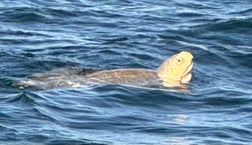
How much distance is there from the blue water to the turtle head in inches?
9.0

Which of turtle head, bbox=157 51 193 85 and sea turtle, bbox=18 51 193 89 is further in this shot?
turtle head, bbox=157 51 193 85

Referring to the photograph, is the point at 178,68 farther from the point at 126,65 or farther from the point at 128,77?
the point at 126,65

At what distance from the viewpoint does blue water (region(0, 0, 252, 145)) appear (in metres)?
12.6

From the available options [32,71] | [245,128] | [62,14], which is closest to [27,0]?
[62,14]

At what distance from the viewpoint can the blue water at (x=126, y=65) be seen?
12.6 m

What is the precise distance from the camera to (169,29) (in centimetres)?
2119

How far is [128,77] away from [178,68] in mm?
1148

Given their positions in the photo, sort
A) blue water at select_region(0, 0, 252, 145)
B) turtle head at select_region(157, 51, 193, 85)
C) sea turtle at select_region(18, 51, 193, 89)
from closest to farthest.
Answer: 1. blue water at select_region(0, 0, 252, 145)
2. sea turtle at select_region(18, 51, 193, 89)
3. turtle head at select_region(157, 51, 193, 85)

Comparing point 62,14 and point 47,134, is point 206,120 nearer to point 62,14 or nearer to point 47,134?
point 47,134

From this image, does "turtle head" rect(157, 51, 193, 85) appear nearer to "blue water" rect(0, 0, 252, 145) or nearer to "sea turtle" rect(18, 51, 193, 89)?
"sea turtle" rect(18, 51, 193, 89)

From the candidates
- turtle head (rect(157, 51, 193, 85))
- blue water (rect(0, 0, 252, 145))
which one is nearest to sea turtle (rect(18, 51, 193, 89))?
turtle head (rect(157, 51, 193, 85))

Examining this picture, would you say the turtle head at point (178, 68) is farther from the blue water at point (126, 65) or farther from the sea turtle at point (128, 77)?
the blue water at point (126, 65)

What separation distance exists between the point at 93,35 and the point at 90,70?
372 centimetres

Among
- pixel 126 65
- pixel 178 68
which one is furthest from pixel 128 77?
pixel 126 65
